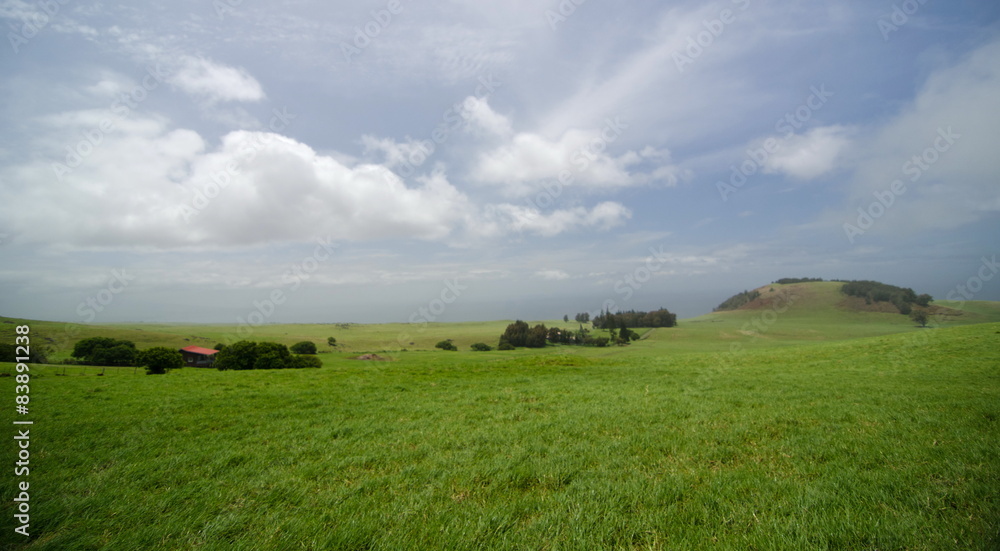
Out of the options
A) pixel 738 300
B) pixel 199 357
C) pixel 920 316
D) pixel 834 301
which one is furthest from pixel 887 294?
pixel 199 357

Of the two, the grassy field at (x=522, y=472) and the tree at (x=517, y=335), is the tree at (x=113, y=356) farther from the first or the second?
the tree at (x=517, y=335)

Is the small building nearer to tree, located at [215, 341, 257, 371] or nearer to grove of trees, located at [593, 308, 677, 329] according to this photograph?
tree, located at [215, 341, 257, 371]

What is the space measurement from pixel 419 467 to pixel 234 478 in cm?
306

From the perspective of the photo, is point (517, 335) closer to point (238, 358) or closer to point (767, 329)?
point (767, 329)

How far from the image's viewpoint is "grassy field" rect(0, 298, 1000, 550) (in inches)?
166

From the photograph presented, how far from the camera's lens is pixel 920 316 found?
273 feet

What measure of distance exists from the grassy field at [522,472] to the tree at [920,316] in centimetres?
10028

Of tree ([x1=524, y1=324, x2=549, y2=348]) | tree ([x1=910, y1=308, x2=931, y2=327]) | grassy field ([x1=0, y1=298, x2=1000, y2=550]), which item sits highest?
grassy field ([x1=0, y1=298, x2=1000, y2=550])

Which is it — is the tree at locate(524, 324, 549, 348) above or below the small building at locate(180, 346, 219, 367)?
below

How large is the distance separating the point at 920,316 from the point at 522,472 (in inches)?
4846

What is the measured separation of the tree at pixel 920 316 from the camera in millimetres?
79850

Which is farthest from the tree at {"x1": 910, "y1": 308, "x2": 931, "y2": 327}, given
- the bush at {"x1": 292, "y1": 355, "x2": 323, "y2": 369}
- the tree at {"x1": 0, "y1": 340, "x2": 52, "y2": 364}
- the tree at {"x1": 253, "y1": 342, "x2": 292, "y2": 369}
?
the tree at {"x1": 0, "y1": 340, "x2": 52, "y2": 364}

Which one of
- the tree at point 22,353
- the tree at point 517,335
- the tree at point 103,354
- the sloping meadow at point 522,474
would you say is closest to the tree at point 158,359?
the tree at point 22,353

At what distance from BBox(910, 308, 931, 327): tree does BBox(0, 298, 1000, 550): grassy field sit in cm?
10028
